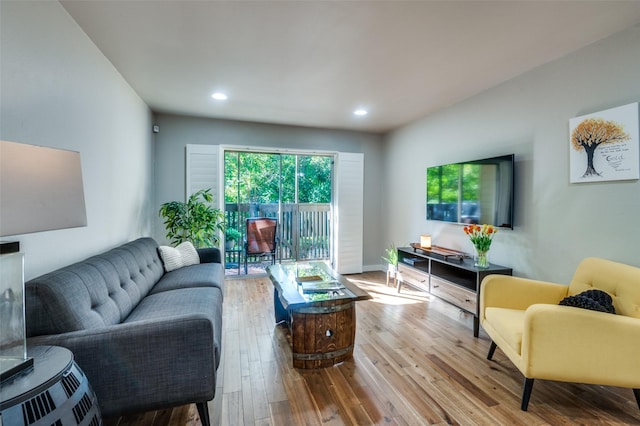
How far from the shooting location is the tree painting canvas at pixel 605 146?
2064 millimetres

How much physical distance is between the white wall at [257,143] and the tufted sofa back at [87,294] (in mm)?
2090

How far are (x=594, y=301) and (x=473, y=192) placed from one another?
168 centimetres

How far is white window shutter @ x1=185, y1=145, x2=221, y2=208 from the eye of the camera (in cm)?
427

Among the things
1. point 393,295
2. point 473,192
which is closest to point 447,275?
point 393,295

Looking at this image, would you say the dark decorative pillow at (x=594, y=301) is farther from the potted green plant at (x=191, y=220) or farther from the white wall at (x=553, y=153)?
the potted green plant at (x=191, y=220)

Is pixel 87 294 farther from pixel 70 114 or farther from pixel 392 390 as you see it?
pixel 392 390

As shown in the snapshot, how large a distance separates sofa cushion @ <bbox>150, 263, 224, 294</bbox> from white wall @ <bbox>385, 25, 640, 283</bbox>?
9.29 ft

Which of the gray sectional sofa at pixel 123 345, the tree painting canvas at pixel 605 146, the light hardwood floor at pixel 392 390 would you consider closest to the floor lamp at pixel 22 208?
the gray sectional sofa at pixel 123 345

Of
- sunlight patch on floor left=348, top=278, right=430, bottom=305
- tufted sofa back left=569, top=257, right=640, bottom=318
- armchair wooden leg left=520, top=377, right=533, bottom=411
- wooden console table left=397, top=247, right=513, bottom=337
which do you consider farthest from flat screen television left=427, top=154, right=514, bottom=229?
armchair wooden leg left=520, top=377, right=533, bottom=411

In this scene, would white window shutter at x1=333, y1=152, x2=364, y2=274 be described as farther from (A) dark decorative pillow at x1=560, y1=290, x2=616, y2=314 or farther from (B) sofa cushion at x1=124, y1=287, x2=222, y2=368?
(A) dark decorative pillow at x1=560, y1=290, x2=616, y2=314

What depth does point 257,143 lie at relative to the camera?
15.1ft

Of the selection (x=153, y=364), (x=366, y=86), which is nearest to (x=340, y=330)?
(x=153, y=364)

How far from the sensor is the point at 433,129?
13.4 ft

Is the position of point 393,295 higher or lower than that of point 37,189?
lower
